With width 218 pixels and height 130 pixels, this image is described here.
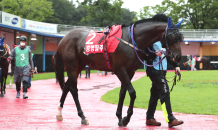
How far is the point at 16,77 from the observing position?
9.35 meters

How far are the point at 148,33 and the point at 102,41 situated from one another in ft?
2.97

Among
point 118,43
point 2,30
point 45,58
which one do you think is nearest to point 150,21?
point 118,43

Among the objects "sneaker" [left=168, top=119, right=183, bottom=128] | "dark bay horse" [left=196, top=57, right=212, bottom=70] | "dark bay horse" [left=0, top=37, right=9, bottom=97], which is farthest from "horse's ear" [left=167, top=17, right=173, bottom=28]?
"dark bay horse" [left=196, top=57, right=212, bottom=70]

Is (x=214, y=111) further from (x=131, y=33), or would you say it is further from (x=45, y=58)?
(x=45, y=58)

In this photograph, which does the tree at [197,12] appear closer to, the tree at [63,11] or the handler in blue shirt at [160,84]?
the tree at [63,11]

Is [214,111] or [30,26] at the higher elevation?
[30,26]

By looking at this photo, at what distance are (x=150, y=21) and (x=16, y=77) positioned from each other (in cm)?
599

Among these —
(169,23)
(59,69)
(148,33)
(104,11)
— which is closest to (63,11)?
(104,11)

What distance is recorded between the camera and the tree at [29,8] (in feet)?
136

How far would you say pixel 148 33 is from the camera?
16.2 ft

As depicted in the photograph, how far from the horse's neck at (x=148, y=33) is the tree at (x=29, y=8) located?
3967cm

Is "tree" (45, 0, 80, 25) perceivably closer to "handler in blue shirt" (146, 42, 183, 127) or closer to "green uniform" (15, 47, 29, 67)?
"green uniform" (15, 47, 29, 67)

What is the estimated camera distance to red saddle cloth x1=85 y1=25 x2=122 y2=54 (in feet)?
16.6

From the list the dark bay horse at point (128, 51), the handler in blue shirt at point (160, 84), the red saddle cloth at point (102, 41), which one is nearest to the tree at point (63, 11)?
the dark bay horse at point (128, 51)
